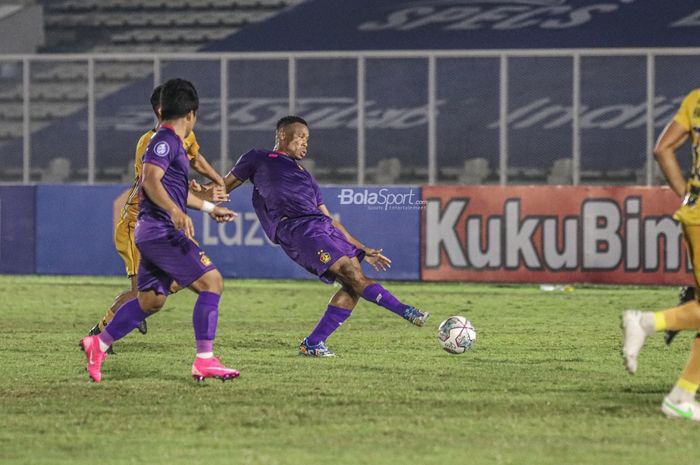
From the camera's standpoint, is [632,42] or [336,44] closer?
[632,42]

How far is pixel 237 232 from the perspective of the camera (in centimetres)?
1862

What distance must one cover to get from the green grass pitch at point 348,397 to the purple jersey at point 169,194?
96 centimetres

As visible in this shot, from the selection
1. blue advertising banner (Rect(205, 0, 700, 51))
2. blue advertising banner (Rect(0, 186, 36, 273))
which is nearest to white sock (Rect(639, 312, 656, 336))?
blue advertising banner (Rect(0, 186, 36, 273))

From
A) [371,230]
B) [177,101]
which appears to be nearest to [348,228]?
[371,230]

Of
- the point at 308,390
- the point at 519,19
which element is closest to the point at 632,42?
the point at 519,19

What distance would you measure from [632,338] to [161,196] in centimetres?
287

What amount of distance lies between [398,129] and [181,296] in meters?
5.42

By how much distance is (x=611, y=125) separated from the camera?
777 inches

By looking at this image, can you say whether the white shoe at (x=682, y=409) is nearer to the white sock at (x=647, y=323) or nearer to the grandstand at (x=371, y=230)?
the grandstand at (x=371, y=230)

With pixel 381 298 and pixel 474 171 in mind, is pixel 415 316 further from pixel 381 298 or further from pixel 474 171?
pixel 474 171

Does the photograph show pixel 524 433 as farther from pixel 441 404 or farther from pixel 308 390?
pixel 308 390

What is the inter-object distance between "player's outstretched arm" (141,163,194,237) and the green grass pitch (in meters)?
0.99

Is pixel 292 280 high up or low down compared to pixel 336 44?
down

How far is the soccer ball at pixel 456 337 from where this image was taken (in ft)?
32.8
